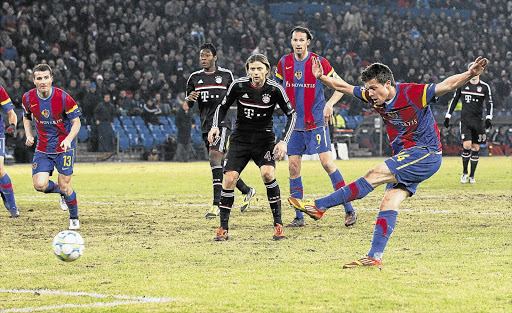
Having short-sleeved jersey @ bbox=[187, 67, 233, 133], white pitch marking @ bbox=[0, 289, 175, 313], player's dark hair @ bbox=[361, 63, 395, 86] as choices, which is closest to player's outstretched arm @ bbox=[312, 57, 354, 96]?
player's dark hair @ bbox=[361, 63, 395, 86]

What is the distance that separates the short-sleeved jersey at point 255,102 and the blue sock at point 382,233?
215 centimetres

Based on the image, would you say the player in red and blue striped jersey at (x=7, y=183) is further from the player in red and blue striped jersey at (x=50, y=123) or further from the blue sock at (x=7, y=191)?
the player in red and blue striped jersey at (x=50, y=123)

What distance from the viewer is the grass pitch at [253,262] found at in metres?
4.96

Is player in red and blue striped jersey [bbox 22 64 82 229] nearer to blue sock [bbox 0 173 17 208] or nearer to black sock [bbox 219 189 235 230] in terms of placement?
blue sock [bbox 0 173 17 208]

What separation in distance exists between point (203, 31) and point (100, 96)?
25.3 feet

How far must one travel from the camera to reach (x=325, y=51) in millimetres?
34344

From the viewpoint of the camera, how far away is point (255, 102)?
Answer: 8438 millimetres

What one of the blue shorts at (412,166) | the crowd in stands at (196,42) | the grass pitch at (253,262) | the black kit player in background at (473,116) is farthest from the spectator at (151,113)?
the blue shorts at (412,166)

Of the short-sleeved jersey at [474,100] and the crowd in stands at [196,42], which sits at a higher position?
the crowd in stands at [196,42]

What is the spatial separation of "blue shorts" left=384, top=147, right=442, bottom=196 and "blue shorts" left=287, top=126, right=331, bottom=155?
9.95 feet

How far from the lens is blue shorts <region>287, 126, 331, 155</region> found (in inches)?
382

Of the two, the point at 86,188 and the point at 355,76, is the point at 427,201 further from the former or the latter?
the point at 355,76

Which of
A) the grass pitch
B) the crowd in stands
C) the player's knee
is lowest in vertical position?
the grass pitch

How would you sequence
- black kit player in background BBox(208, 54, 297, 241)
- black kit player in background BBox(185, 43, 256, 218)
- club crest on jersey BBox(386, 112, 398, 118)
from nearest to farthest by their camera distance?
club crest on jersey BBox(386, 112, 398, 118)
black kit player in background BBox(208, 54, 297, 241)
black kit player in background BBox(185, 43, 256, 218)
